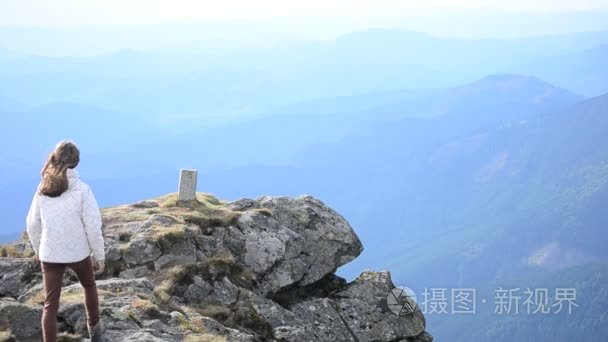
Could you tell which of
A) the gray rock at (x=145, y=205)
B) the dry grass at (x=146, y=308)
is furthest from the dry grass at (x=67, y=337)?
the gray rock at (x=145, y=205)

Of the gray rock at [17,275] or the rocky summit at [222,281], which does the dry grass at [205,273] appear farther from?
the gray rock at [17,275]

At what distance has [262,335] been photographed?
2131cm

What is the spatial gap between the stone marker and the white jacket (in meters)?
14.2

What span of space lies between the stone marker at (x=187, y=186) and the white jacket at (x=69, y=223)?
14.2 metres

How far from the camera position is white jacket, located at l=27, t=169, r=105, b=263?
555 inches

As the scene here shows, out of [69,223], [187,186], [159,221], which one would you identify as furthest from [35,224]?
[187,186]

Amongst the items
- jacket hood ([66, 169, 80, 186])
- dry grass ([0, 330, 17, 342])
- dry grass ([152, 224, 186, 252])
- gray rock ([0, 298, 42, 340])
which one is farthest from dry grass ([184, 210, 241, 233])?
jacket hood ([66, 169, 80, 186])

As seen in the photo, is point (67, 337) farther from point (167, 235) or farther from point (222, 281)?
point (167, 235)

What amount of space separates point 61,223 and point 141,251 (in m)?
9.62

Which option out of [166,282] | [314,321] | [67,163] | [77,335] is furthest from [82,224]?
[314,321]

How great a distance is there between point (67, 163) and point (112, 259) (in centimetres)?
998

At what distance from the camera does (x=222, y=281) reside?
23.0 meters

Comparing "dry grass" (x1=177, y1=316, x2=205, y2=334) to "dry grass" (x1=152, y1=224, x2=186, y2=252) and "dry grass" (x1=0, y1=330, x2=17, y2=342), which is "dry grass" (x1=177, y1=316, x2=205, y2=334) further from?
"dry grass" (x1=152, y1=224, x2=186, y2=252)

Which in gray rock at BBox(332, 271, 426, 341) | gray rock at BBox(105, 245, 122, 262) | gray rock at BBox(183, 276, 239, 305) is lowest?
gray rock at BBox(332, 271, 426, 341)
